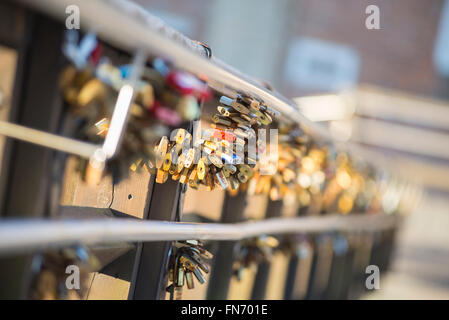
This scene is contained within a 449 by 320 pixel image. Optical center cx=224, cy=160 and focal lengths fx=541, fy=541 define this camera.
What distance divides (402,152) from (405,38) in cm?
214

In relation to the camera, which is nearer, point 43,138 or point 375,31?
point 43,138

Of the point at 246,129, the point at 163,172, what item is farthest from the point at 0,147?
the point at 246,129

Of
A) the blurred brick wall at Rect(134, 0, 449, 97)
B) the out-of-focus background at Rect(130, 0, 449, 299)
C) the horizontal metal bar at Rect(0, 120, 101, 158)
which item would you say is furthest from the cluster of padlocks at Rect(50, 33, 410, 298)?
the blurred brick wall at Rect(134, 0, 449, 97)

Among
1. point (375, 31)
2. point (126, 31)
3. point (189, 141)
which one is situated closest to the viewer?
point (126, 31)

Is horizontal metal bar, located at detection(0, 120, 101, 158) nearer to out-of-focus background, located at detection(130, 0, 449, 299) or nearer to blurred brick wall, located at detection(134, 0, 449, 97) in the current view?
out-of-focus background, located at detection(130, 0, 449, 299)

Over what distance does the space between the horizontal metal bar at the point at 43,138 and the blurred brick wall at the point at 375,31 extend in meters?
8.52

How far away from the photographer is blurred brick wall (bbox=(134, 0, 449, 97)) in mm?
9219

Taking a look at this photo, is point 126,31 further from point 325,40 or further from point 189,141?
point 325,40

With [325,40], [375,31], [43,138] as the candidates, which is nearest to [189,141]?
[43,138]

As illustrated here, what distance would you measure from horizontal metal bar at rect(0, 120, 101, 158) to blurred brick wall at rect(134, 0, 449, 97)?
8516mm

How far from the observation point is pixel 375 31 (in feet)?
30.5

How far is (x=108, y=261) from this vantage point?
4.20 ft

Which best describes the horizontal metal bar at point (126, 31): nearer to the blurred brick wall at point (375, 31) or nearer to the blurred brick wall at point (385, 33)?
the blurred brick wall at point (375, 31)

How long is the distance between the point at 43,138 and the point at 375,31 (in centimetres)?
917
